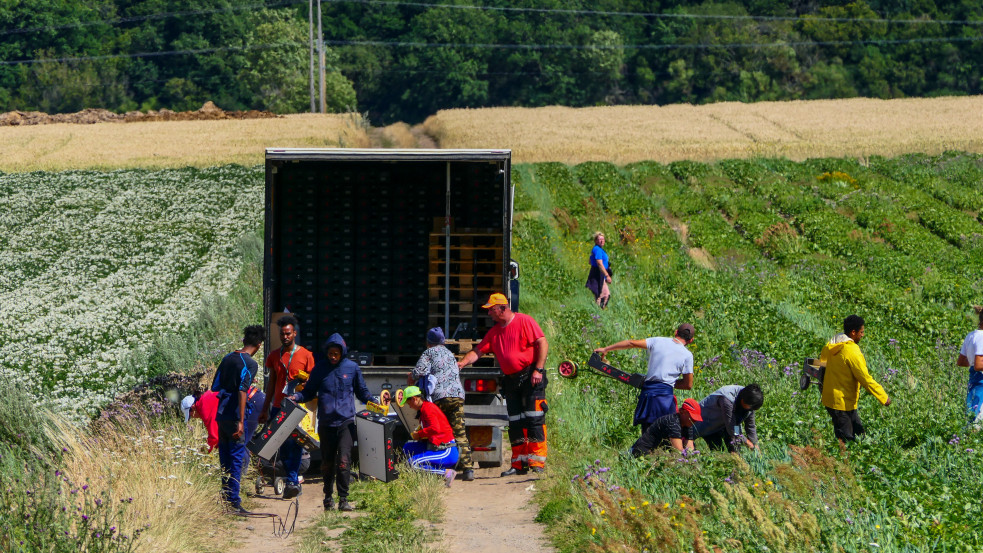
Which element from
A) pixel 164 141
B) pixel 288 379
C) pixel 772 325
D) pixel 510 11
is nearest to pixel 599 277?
pixel 772 325

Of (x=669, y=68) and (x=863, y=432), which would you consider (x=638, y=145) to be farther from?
(x=669, y=68)

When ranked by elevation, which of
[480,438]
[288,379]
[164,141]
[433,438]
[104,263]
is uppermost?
[288,379]

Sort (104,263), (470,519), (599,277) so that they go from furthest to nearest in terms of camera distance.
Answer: (104,263)
(599,277)
(470,519)

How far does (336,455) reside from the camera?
11.3 m

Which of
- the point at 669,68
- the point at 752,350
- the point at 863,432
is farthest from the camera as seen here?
the point at 669,68

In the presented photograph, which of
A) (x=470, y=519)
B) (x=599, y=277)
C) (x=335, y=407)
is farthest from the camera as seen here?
(x=599, y=277)

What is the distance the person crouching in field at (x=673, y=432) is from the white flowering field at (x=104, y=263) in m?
7.32

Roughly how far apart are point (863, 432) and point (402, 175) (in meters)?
6.54

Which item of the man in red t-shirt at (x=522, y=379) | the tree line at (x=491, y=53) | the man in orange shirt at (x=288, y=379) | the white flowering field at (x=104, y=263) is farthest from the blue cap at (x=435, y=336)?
the tree line at (x=491, y=53)

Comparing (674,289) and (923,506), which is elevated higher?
(923,506)

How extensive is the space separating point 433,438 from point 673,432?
8.14 ft

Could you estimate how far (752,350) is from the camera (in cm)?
1603

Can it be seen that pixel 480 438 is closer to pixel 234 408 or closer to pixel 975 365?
pixel 234 408

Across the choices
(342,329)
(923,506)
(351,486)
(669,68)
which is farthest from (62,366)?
(669,68)
